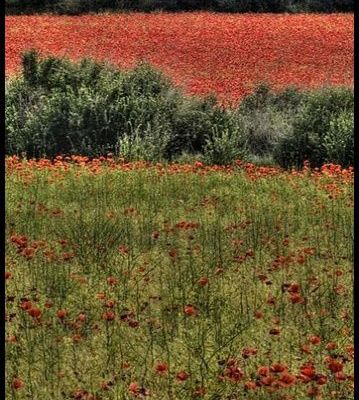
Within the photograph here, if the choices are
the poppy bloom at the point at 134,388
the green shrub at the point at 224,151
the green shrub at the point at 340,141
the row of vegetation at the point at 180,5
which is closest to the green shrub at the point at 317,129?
the green shrub at the point at 340,141

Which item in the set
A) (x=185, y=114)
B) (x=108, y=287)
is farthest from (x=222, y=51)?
(x=108, y=287)

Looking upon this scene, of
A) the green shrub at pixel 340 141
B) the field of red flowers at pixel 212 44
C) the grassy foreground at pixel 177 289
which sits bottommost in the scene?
the grassy foreground at pixel 177 289

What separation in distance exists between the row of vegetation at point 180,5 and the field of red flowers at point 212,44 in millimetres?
2482

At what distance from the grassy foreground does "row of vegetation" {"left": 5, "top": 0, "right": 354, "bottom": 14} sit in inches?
941

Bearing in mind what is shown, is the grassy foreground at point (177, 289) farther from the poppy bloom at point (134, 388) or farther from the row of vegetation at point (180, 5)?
the row of vegetation at point (180, 5)

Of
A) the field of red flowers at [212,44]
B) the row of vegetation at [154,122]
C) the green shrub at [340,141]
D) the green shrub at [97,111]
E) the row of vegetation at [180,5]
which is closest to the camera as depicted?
the green shrub at [340,141]

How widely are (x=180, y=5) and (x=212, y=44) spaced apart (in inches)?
318

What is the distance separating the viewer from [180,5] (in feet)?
118

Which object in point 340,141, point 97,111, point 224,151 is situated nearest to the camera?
point 340,141

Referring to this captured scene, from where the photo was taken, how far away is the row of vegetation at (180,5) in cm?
3525

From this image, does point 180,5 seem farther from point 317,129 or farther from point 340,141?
point 340,141

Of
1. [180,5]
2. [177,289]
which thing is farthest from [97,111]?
[180,5]

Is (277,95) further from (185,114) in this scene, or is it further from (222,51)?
(222,51)

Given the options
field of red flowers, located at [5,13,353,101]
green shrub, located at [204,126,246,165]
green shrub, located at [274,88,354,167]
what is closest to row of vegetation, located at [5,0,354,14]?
field of red flowers, located at [5,13,353,101]
